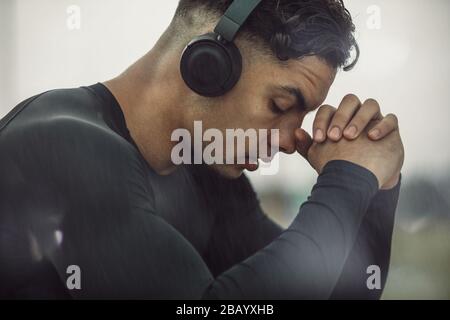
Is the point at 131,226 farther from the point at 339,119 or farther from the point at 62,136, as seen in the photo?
the point at 339,119

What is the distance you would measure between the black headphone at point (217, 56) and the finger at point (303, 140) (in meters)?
0.19

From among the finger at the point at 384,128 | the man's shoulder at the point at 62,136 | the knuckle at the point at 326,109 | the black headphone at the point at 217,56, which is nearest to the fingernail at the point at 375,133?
the finger at the point at 384,128

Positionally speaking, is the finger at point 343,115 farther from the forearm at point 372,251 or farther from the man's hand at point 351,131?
the forearm at point 372,251

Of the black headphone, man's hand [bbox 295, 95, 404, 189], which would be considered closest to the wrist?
man's hand [bbox 295, 95, 404, 189]

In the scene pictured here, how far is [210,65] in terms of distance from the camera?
3.93 feet

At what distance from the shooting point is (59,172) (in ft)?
3.76

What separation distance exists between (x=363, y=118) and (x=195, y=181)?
0.39 meters

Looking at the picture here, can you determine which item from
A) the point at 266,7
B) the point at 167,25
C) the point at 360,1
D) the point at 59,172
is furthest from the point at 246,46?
the point at 59,172

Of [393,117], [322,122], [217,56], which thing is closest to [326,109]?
[322,122]

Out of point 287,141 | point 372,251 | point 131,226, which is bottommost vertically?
point 372,251

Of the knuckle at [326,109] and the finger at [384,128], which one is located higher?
the knuckle at [326,109]

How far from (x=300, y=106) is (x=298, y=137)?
67mm

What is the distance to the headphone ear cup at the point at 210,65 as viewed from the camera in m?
1.19

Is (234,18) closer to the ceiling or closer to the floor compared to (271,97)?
closer to the ceiling
